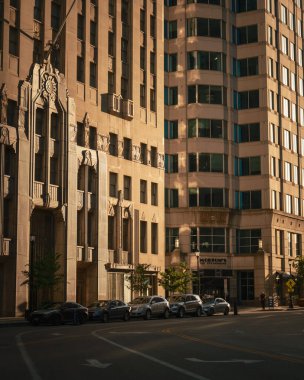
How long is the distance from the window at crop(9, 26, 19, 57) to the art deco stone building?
5.3 inches

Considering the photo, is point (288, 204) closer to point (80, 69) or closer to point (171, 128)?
point (171, 128)

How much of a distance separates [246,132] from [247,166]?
12.2 feet

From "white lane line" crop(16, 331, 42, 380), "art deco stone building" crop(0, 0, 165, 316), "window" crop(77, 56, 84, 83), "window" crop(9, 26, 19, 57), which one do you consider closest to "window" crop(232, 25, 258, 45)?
"art deco stone building" crop(0, 0, 165, 316)

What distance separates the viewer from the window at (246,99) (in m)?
83.2

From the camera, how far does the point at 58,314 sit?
41.3 m

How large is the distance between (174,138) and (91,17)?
878 inches

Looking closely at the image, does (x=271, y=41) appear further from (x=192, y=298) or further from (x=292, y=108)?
(x=192, y=298)

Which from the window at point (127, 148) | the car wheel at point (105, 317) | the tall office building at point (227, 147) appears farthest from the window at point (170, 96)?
the car wheel at point (105, 317)

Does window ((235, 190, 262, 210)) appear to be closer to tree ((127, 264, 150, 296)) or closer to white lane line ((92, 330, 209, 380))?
tree ((127, 264, 150, 296))

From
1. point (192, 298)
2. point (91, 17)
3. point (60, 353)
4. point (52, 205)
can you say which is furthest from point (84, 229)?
point (60, 353)

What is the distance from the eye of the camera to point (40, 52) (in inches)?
2165

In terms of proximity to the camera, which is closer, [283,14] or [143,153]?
[143,153]

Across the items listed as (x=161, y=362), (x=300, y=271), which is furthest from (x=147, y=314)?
(x=300, y=271)

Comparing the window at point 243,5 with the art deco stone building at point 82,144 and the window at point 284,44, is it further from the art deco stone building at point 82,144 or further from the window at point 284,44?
the art deco stone building at point 82,144
